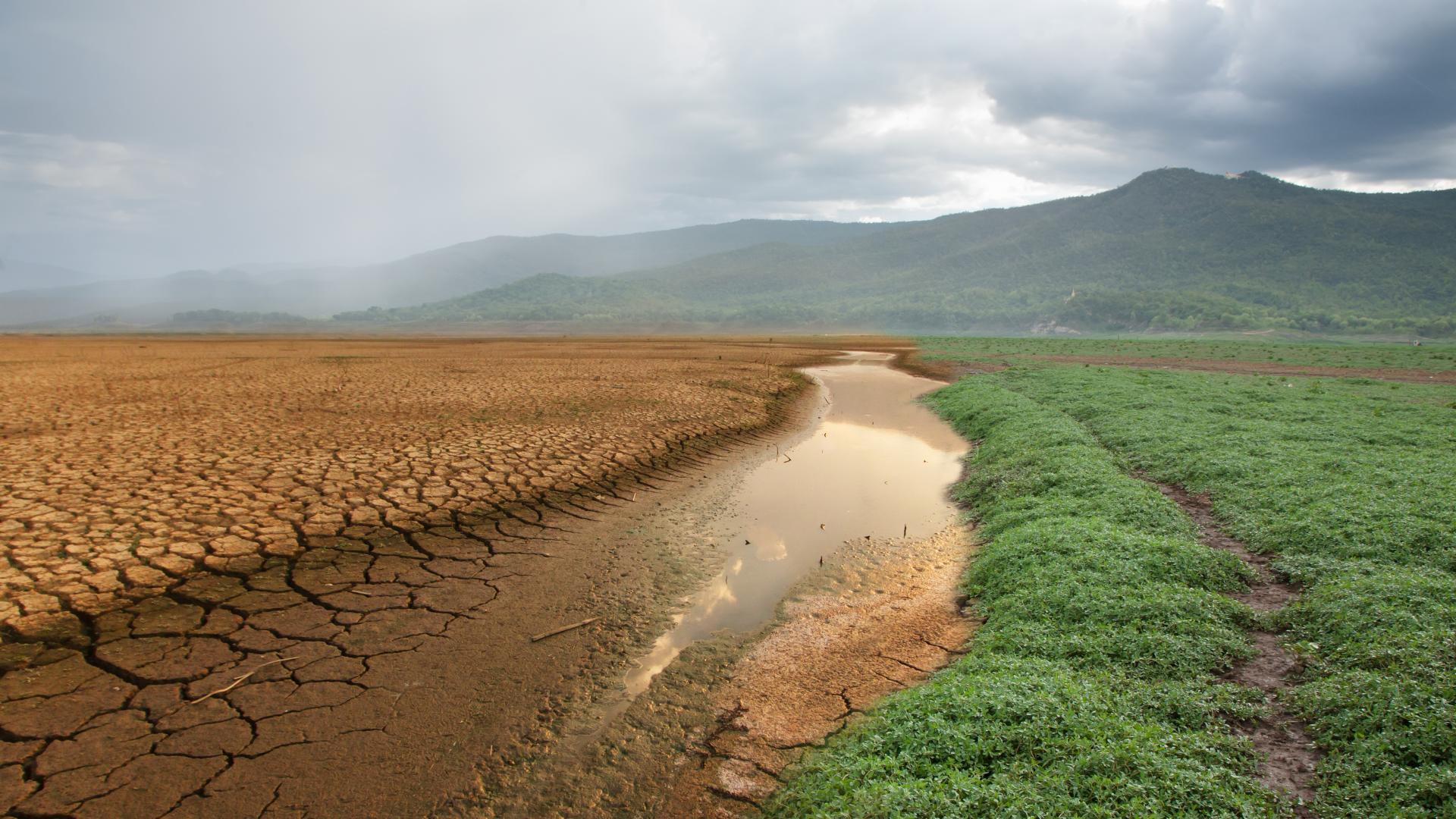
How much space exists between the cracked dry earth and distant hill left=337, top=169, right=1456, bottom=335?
114 meters

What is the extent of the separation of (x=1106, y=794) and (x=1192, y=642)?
7.63 ft

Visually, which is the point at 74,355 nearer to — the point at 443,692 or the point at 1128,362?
the point at 443,692

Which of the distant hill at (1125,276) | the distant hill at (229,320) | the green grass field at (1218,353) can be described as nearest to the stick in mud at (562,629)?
the green grass field at (1218,353)

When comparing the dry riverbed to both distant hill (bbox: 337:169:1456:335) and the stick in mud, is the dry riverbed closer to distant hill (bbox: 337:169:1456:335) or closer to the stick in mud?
the stick in mud

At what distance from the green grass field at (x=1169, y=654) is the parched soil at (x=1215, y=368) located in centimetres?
1988

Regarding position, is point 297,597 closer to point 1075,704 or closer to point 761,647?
point 761,647

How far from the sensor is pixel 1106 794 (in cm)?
316

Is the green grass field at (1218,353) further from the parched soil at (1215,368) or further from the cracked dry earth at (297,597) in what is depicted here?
the cracked dry earth at (297,597)

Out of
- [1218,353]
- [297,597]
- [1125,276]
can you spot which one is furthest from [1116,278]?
[297,597]

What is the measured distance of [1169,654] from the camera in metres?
4.61

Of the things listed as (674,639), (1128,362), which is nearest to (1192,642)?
(674,639)

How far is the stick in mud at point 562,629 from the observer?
5.54 m

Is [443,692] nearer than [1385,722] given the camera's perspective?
No

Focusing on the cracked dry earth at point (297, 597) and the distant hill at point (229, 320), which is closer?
the cracked dry earth at point (297, 597)
